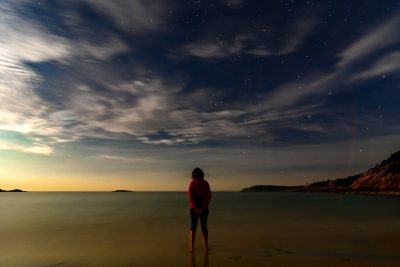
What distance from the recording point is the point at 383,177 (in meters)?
161

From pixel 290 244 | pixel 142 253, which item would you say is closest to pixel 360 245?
pixel 290 244

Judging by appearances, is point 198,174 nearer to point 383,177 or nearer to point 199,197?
point 199,197

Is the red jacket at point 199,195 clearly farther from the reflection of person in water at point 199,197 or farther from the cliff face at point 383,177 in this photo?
the cliff face at point 383,177

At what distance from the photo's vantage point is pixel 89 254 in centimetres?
1094

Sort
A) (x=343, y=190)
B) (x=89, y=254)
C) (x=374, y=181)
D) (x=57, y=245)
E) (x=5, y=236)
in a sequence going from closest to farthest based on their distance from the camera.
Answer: (x=89, y=254) < (x=57, y=245) < (x=5, y=236) < (x=374, y=181) < (x=343, y=190)

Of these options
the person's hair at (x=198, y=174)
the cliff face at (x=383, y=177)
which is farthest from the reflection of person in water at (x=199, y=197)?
the cliff face at (x=383, y=177)

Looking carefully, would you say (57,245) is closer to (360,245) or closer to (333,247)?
(333,247)

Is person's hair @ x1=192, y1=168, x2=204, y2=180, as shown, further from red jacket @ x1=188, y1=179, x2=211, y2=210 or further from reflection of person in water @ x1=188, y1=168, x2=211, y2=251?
red jacket @ x1=188, y1=179, x2=211, y2=210

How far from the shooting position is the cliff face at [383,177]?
495 feet

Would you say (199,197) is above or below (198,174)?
below

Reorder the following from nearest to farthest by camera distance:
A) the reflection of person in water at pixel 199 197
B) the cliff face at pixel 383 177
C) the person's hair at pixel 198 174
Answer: the reflection of person in water at pixel 199 197 < the person's hair at pixel 198 174 < the cliff face at pixel 383 177

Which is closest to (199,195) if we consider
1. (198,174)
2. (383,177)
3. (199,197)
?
(199,197)

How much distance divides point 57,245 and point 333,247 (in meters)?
9.96

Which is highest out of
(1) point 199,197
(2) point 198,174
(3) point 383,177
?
(3) point 383,177
